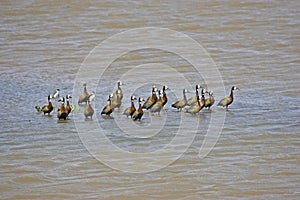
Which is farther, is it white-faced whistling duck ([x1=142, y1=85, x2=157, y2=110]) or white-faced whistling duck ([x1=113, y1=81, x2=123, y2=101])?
white-faced whistling duck ([x1=113, y1=81, x2=123, y2=101])

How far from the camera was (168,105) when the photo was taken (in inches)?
418

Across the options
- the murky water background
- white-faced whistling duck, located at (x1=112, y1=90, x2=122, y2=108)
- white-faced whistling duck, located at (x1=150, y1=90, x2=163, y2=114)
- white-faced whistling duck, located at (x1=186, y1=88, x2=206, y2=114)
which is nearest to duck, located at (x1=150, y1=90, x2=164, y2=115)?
white-faced whistling duck, located at (x1=150, y1=90, x2=163, y2=114)

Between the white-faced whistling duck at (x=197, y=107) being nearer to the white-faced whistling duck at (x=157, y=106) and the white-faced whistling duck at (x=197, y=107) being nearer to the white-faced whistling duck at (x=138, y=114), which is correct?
the white-faced whistling duck at (x=157, y=106)

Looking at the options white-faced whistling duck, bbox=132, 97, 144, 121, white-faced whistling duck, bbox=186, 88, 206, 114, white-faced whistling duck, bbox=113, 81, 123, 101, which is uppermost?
white-faced whistling duck, bbox=113, 81, 123, 101

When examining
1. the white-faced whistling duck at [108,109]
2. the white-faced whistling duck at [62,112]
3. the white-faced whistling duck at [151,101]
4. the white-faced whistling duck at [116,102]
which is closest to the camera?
the white-faced whistling duck at [62,112]

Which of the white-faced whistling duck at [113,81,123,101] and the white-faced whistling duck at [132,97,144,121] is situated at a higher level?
the white-faced whistling duck at [113,81,123,101]

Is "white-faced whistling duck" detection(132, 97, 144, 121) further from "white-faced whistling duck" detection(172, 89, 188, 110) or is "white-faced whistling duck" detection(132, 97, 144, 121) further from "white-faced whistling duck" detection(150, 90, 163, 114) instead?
"white-faced whistling duck" detection(172, 89, 188, 110)

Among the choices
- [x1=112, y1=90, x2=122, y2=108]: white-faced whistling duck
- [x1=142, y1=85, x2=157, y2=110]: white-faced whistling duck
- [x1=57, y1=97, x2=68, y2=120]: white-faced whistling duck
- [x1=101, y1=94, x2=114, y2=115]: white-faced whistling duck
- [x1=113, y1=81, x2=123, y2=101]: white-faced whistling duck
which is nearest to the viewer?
[x1=57, y1=97, x2=68, y2=120]: white-faced whistling duck

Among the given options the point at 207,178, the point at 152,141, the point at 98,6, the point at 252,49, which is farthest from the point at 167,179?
the point at 98,6

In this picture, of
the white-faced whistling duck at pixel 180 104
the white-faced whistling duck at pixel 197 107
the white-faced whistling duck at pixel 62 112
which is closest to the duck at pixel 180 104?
the white-faced whistling duck at pixel 180 104

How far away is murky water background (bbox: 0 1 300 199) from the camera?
7836mm

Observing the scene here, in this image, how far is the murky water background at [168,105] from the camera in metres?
7.84

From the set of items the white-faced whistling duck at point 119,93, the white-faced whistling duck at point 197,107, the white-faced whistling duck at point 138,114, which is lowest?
the white-faced whistling duck at point 138,114

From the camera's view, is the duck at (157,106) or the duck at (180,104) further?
the duck at (180,104)
